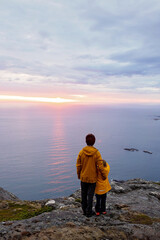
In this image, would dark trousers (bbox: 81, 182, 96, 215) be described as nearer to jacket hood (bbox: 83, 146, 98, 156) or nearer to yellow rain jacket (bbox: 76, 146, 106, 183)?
yellow rain jacket (bbox: 76, 146, 106, 183)

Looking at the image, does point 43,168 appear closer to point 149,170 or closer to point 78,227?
point 149,170

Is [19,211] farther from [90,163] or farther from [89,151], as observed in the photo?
[89,151]

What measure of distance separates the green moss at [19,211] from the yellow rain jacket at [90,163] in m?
4.36

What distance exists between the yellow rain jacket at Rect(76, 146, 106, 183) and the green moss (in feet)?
14.3

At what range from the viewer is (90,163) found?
8219 millimetres

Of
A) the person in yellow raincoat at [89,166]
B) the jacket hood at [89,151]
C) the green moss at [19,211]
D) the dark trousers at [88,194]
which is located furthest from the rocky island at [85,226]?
the jacket hood at [89,151]

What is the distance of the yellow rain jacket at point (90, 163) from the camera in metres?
8.13

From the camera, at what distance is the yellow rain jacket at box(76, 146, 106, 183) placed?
813 centimetres

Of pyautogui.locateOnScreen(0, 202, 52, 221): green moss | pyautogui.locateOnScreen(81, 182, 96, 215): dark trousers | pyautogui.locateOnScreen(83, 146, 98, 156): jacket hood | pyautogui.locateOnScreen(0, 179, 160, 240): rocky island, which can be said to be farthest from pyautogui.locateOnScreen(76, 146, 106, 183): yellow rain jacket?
pyautogui.locateOnScreen(0, 202, 52, 221): green moss

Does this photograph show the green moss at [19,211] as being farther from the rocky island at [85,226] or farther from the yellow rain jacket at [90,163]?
the yellow rain jacket at [90,163]

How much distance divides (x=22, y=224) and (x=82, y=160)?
3.83 m

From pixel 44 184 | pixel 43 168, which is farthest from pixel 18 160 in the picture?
pixel 44 184

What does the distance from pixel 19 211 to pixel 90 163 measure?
273 inches

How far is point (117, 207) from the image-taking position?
34.2ft
